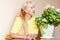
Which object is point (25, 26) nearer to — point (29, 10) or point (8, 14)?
point (29, 10)

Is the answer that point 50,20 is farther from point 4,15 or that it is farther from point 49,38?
point 4,15

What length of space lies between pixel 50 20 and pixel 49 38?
16cm

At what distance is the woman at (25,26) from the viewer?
5.17 ft

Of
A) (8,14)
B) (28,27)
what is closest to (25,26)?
(28,27)

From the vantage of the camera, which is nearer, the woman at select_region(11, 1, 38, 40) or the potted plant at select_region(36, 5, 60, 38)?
the potted plant at select_region(36, 5, 60, 38)

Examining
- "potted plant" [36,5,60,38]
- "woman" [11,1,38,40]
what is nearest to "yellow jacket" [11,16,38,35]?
"woman" [11,1,38,40]

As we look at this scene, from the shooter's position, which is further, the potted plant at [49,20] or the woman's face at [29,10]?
the woman's face at [29,10]

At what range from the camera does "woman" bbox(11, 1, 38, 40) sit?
1.58 meters

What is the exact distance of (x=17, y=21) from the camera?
162 cm

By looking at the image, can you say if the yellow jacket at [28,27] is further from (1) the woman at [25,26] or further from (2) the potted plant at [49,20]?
(2) the potted plant at [49,20]

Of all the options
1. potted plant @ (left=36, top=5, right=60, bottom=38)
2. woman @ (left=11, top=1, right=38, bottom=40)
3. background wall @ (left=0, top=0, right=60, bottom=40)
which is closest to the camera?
potted plant @ (left=36, top=5, right=60, bottom=38)

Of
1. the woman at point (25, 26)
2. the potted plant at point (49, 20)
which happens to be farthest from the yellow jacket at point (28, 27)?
the potted plant at point (49, 20)

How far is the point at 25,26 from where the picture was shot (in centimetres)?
159

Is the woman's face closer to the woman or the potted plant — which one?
the woman
